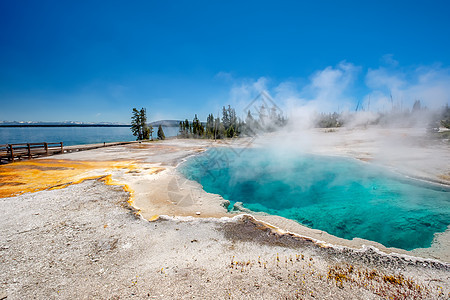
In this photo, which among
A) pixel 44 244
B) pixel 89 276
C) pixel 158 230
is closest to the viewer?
pixel 89 276

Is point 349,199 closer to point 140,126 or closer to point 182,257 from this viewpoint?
point 182,257

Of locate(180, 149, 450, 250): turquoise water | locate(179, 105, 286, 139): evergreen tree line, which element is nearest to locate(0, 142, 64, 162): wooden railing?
locate(180, 149, 450, 250): turquoise water

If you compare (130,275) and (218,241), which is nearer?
(130,275)

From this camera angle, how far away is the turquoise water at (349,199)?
715 centimetres

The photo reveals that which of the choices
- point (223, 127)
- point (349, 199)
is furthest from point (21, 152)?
point (223, 127)

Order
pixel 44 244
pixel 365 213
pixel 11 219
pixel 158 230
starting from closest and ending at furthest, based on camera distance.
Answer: pixel 44 244, pixel 158 230, pixel 11 219, pixel 365 213

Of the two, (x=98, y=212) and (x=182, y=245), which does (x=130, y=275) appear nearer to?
(x=182, y=245)

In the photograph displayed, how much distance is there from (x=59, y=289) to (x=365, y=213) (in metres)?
11.5

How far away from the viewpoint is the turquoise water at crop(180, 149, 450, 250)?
7.15 metres

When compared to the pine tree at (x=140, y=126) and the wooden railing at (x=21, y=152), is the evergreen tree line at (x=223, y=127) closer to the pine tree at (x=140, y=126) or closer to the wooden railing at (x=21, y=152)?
the pine tree at (x=140, y=126)

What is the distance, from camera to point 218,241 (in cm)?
503

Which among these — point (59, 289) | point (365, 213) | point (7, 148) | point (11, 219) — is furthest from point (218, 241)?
point (7, 148)

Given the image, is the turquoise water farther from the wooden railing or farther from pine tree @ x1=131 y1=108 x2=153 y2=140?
pine tree @ x1=131 y1=108 x2=153 y2=140

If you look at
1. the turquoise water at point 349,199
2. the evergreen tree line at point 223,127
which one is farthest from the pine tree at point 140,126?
the turquoise water at point 349,199
